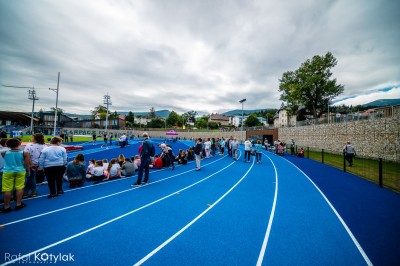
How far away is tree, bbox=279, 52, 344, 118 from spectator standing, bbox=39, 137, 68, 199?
3814 cm

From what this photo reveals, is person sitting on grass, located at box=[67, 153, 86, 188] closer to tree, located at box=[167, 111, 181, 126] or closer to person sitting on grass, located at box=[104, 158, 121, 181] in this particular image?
person sitting on grass, located at box=[104, 158, 121, 181]

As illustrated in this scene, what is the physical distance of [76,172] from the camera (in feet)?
23.4

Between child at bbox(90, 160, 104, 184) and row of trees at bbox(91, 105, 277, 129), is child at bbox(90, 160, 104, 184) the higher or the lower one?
the lower one

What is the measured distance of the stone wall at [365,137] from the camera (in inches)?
566

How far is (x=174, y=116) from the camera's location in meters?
101

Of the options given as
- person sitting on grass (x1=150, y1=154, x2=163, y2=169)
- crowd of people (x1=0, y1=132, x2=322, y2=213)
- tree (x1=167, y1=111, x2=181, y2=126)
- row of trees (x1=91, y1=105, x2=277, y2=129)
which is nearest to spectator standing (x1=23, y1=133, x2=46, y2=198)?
crowd of people (x1=0, y1=132, x2=322, y2=213)

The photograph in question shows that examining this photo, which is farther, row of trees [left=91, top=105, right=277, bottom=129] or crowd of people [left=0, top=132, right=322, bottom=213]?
row of trees [left=91, top=105, right=277, bottom=129]

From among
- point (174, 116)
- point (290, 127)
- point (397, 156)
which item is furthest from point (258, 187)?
point (174, 116)

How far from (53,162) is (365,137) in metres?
25.2

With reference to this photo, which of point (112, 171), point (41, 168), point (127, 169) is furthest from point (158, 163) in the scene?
point (41, 168)

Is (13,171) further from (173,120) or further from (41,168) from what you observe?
(173,120)

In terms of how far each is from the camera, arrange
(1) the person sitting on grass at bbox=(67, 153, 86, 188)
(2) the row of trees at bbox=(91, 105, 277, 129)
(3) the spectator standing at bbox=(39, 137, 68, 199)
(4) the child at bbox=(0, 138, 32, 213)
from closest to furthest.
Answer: (4) the child at bbox=(0, 138, 32, 213), (3) the spectator standing at bbox=(39, 137, 68, 199), (1) the person sitting on grass at bbox=(67, 153, 86, 188), (2) the row of trees at bbox=(91, 105, 277, 129)

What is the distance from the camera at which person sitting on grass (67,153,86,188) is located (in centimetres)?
702

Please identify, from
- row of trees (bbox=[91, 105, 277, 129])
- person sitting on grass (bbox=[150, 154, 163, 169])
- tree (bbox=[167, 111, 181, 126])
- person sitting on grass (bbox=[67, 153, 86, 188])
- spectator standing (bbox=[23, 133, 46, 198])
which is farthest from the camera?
tree (bbox=[167, 111, 181, 126])
